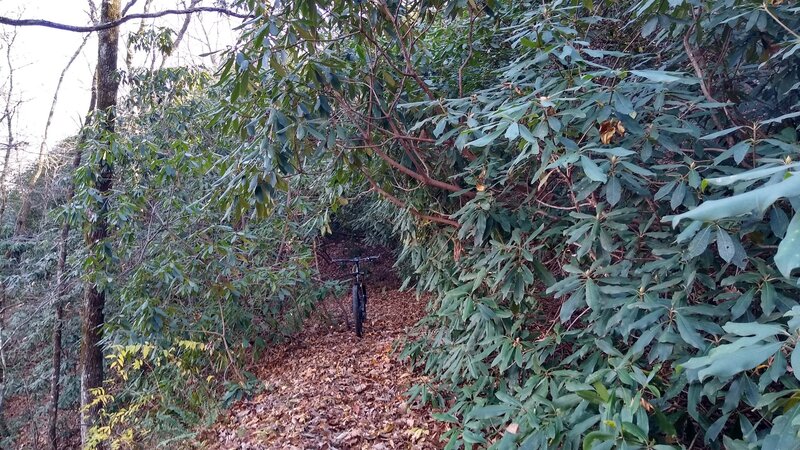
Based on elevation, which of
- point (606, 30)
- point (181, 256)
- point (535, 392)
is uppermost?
point (606, 30)

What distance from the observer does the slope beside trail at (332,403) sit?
3484 mm

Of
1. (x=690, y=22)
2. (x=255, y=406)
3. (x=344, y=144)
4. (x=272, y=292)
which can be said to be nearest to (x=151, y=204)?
(x=272, y=292)

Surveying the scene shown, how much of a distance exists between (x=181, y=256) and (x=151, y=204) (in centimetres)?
104

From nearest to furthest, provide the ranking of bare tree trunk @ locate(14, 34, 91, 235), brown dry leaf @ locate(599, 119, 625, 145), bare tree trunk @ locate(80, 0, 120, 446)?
brown dry leaf @ locate(599, 119, 625, 145), bare tree trunk @ locate(80, 0, 120, 446), bare tree trunk @ locate(14, 34, 91, 235)

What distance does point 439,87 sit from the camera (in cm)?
364

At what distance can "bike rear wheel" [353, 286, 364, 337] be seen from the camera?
5598 millimetres

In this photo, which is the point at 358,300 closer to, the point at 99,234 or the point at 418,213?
the point at 418,213

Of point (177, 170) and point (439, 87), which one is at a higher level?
point (439, 87)

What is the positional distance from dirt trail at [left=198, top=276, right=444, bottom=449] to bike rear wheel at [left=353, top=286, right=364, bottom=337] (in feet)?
0.43

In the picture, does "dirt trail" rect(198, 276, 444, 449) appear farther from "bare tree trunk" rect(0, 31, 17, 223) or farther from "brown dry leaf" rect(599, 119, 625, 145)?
"bare tree trunk" rect(0, 31, 17, 223)

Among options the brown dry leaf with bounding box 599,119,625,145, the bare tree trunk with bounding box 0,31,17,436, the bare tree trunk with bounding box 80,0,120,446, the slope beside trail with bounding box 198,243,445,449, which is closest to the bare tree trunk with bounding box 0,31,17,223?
the bare tree trunk with bounding box 0,31,17,436

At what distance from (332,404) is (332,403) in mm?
16

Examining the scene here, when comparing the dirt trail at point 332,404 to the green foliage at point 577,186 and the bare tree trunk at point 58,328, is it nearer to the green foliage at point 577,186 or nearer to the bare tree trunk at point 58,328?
the green foliage at point 577,186

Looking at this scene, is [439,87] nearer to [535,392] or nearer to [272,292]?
[535,392]
